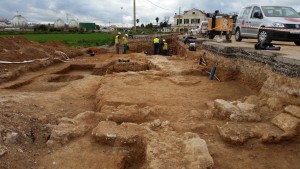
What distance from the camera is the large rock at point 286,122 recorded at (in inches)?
177

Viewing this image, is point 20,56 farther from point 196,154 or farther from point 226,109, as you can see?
point 196,154

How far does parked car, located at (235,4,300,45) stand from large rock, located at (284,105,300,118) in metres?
3.68

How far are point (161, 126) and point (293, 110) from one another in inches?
97.6

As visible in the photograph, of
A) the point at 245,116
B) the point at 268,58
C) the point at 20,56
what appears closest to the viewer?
the point at 245,116

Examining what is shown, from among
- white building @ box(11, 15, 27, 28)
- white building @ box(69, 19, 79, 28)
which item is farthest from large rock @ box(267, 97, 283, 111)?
white building @ box(11, 15, 27, 28)

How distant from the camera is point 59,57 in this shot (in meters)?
16.6

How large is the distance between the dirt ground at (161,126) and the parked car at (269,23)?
6.89ft

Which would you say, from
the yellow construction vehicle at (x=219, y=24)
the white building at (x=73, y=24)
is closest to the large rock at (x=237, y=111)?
the yellow construction vehicle at (x=219, y=24)

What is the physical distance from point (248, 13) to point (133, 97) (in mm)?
7166

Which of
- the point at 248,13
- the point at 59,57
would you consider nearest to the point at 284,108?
the point at 248,13

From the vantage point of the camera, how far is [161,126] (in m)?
4.96

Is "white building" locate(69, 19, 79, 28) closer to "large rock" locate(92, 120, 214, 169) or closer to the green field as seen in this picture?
the green field

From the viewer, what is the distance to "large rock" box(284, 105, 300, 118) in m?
4.72

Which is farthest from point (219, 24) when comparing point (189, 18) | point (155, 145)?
point (189, 18)
